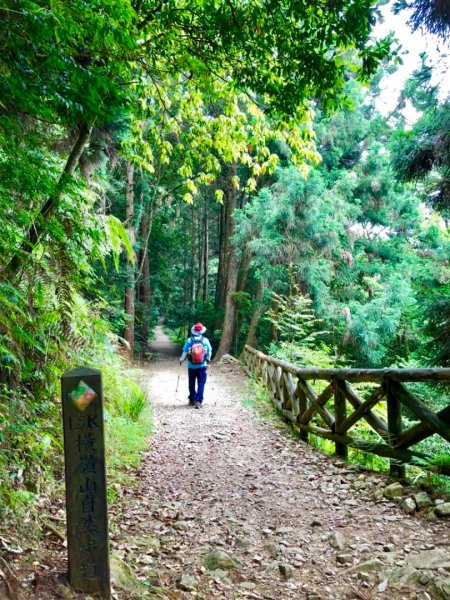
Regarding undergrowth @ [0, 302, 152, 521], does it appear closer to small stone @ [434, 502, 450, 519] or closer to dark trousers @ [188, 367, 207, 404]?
dark trousers @ [188, 367, 207, 404]

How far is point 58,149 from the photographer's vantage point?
5758 millimetres

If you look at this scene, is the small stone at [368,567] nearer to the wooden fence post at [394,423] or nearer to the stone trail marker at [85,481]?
the wooden fence post at [394,423]

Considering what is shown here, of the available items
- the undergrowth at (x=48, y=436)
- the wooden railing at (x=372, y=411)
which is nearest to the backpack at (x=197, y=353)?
the wooden railing at (x=372, y=411)

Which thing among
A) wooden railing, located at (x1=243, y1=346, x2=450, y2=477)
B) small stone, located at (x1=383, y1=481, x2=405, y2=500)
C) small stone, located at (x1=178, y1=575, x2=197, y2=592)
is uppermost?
wooden railing, located at (x1=243, y1=346, x2=450, y2=477)

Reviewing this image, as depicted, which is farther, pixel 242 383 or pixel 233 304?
pixel 233 304

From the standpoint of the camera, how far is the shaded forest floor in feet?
9.96

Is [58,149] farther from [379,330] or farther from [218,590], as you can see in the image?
[379,330]

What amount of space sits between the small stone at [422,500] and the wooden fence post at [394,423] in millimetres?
545

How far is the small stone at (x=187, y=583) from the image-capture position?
3.07 meters

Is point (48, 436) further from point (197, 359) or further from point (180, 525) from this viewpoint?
point (197, 359)

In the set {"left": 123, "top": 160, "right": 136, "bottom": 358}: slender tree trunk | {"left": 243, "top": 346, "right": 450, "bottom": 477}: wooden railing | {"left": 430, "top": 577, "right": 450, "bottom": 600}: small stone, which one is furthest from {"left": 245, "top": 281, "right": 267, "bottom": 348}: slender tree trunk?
{"left": 430, "top": 577, "right": 450, "bottom": 600}: small stone

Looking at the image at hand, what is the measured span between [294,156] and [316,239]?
826 cm

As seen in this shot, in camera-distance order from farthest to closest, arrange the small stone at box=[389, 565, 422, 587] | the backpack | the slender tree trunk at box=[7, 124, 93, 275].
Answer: the backpack < the slender tree trunk at box=[7, 124, 93, 275] < the small stone at box=[389, 565, 422, 587]

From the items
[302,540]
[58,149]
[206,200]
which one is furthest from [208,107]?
[302,540]
